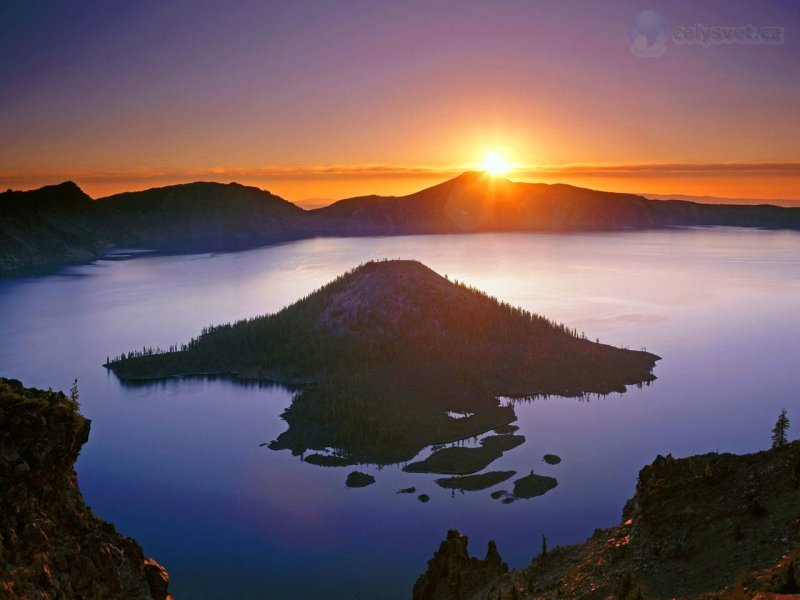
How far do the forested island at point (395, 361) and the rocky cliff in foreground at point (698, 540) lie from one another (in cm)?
6298

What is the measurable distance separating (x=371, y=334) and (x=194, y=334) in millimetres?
67837

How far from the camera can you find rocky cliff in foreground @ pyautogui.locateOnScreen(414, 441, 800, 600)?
88.7 ft

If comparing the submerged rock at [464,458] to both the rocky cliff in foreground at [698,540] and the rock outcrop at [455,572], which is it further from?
the rocky cliff in foreground at [698,540]

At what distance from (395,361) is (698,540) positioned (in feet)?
351

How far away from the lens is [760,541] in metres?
28.4

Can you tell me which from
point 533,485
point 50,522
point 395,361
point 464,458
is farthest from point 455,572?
point 395,361

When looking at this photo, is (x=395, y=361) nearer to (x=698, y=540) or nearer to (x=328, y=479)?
(x=328, y=479)

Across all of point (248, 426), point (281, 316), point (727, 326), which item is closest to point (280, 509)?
point (248, 426)

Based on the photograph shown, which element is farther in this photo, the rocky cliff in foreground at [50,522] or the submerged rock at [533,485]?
the submerged rock at [533,485]

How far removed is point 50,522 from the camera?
36.0 meters

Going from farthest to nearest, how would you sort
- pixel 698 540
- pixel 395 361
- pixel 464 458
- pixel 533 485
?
pixel 395 361
pixel 464 458
pixel 533 485
pixel 698 540

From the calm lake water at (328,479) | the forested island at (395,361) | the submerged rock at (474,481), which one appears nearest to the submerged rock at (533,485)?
the calm lake water at (328,479)

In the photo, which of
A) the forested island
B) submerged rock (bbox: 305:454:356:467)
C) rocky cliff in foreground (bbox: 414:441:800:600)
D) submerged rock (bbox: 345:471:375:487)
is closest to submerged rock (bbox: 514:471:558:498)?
the forested island

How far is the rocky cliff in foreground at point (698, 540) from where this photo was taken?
27.0 metres
